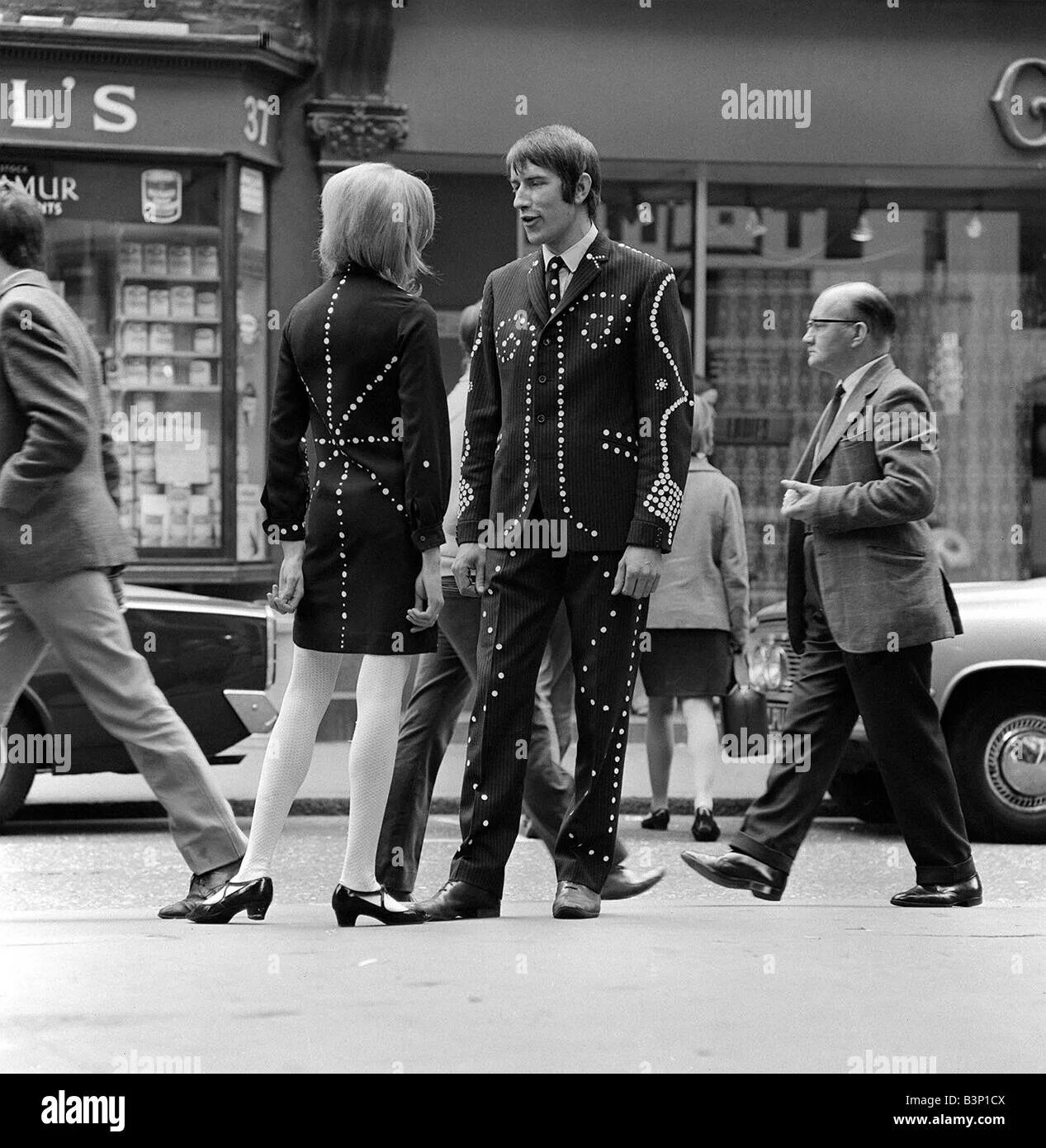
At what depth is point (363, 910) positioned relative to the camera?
5.01m

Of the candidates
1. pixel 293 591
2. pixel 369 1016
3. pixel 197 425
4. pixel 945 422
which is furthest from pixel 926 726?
pixel 945 422

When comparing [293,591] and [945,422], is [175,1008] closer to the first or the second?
[293,591]

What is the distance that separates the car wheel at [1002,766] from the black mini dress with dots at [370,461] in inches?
156

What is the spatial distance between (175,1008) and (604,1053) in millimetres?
953

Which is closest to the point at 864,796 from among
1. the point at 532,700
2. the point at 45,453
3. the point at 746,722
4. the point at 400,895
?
the point at 746,722

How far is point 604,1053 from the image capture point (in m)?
3.78

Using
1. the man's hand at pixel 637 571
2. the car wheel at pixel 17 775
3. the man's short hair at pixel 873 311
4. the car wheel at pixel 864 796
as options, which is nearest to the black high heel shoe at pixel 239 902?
the man's hand at pixel 637 571

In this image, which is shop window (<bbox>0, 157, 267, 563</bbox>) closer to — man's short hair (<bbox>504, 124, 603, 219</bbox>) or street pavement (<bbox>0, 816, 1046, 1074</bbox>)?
street pavement (<bbox>0, 816, 1046, 1074</bbox>)

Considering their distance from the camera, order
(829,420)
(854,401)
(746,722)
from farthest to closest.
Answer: (746,722), (829,420), (854,401)

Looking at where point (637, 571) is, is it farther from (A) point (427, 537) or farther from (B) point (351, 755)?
(B) point (351, 755)

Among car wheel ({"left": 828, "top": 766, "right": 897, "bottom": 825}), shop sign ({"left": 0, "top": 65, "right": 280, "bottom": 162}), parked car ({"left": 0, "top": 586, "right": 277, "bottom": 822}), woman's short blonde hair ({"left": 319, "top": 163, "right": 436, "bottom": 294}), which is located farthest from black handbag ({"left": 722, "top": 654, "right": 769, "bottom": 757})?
shop sign ({"left": 0, "top": 65, "right": 280, "bottom": 162})

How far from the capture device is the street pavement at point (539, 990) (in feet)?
12.4

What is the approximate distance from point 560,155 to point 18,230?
59.0 inches
